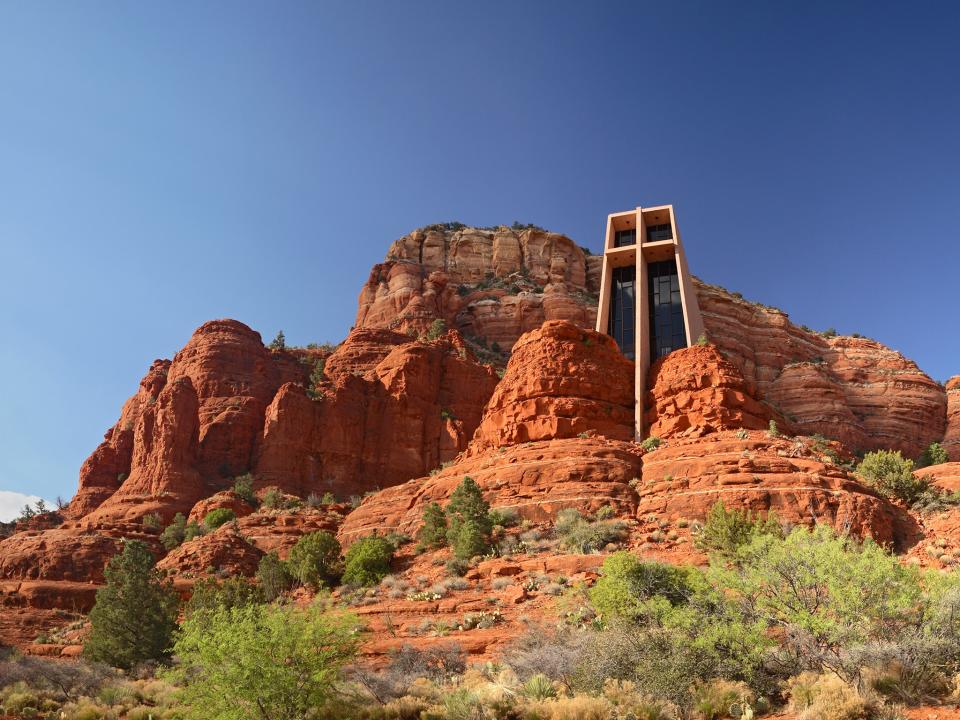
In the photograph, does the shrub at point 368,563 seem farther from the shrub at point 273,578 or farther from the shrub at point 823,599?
the shrub at point 823,599

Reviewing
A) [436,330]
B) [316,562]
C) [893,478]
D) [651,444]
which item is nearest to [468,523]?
[316,562]

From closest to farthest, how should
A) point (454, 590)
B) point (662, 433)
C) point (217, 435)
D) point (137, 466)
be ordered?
point (454, 590), point (662, 433), point (137, 466), point (217, 435)

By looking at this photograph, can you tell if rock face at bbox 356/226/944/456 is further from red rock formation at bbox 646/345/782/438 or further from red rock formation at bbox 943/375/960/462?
red rock formation at bbox 646/345/782/438

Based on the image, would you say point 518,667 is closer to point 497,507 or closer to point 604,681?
point 604,681

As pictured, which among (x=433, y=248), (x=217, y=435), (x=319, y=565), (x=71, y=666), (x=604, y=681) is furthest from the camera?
(x=433, y=248)

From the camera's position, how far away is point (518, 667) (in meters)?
15.8

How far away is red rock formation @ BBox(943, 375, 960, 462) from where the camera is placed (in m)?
55.3

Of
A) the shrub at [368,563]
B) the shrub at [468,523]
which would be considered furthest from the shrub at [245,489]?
the shrub at [468,523]

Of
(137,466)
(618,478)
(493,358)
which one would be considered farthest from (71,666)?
(493,358)

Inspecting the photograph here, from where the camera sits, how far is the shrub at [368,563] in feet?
88.5

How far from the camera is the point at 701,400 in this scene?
33.9 meters

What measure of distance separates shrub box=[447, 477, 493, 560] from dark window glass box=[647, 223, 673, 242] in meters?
31.1

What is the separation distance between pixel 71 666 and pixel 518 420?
21.1 m

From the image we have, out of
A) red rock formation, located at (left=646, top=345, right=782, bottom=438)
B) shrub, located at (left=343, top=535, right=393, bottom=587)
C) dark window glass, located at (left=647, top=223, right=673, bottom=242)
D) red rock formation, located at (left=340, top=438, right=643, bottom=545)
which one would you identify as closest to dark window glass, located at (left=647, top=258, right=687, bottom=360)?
dark window glass, located at (left=647, top=223, right=673, bottom=242)
